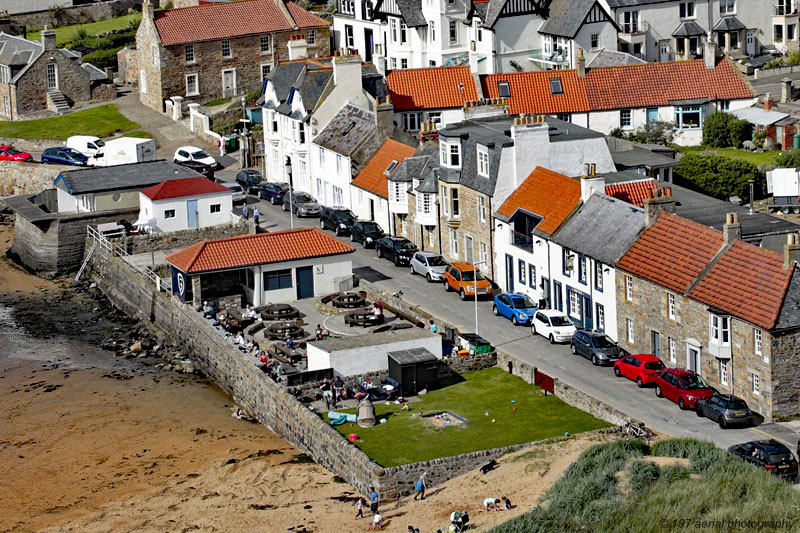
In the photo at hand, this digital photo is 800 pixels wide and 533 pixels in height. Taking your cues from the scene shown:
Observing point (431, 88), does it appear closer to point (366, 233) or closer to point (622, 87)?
point (622, 87)

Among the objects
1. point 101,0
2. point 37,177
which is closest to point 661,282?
point 37,177

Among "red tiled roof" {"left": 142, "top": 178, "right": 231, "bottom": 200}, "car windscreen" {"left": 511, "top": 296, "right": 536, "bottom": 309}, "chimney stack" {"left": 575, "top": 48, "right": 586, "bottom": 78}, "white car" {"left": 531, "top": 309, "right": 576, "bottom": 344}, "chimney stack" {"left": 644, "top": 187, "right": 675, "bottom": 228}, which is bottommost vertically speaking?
"white car" {"left": 531, "top": 309, "right": 576, "bottom": 344}

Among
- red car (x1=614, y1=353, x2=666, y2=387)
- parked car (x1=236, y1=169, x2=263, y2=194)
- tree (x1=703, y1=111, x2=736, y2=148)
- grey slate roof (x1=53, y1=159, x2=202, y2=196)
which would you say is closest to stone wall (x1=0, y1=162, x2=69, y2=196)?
grey slate roof (x1=53, y1=159, x2=202, y2=196)

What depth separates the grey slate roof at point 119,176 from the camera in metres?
88.0

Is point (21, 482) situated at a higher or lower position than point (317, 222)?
lower

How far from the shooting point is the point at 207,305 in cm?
7069

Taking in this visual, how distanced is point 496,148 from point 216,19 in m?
44.9

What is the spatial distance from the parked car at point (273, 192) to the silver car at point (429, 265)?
17.0 m

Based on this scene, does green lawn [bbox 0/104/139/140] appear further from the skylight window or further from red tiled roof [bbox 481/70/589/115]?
the skylight window

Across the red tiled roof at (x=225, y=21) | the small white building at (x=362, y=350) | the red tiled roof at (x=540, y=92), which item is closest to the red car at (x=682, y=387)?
the small white building at (x=362, y=350)

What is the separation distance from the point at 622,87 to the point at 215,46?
106 ft

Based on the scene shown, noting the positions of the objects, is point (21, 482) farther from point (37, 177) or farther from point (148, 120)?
point (148, 120)

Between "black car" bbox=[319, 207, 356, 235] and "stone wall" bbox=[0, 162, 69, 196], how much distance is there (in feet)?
75.0

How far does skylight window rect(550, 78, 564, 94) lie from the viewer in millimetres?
92750
